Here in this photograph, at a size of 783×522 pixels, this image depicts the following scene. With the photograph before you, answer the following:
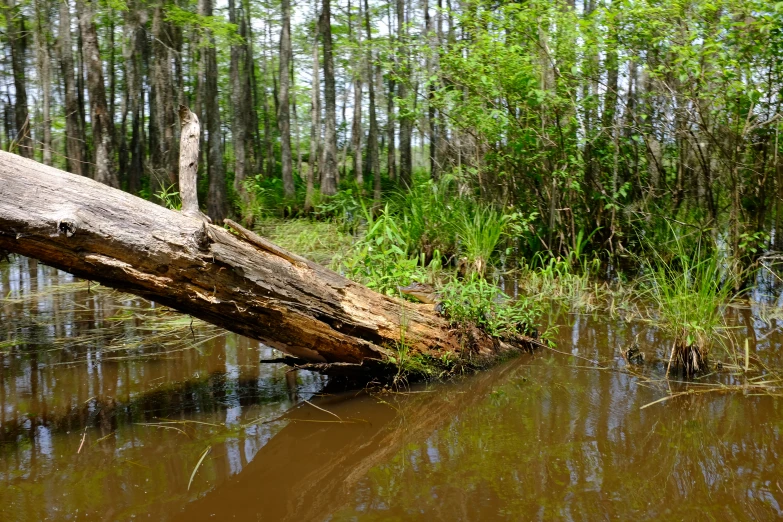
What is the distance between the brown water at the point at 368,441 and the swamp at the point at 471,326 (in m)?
0.02

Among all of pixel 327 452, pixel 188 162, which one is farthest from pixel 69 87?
pixel 327 452

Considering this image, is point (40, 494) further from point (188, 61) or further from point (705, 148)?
point (188, 61)

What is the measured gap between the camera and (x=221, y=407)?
337 centimetres

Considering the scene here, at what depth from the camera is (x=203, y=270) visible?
312cm

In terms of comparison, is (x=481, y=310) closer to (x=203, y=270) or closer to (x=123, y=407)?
(x=203, y=270)

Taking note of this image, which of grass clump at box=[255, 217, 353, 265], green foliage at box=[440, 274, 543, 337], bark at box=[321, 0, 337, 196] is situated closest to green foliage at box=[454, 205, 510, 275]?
grass clump at box=[255, 217, 353, 265]

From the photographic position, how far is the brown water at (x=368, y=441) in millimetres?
2342

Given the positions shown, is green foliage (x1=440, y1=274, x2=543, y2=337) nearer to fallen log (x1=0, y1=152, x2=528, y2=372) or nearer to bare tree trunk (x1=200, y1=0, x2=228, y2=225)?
fallen log (x1=0, y1=152, x2=528, y2=372)

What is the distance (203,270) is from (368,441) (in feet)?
4.09

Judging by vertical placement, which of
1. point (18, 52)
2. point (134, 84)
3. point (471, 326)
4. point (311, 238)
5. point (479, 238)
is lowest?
point (471, 326)

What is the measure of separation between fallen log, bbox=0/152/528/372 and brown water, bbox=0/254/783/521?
0.37 m

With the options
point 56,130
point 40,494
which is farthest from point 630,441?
point 56,130

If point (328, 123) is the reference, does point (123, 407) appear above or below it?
below

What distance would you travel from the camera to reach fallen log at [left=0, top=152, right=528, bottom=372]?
9.28 feet
